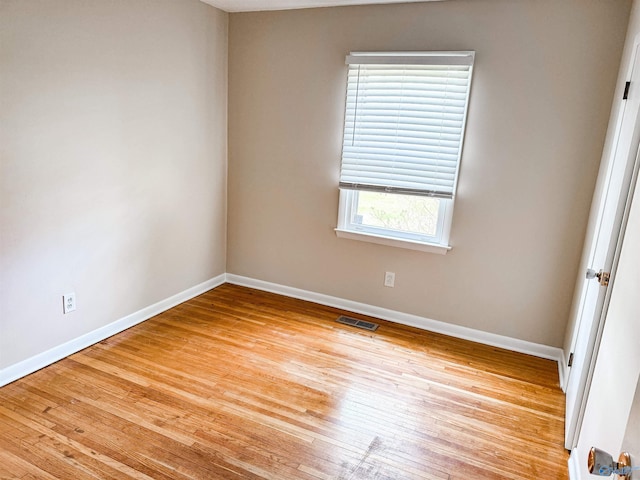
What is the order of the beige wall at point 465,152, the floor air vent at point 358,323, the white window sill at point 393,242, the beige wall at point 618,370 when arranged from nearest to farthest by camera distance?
the beige wall at point 618,370 < the beige wall at point 465,152 < the white window sill at point 393,242 < the floor air vent at point 358,323

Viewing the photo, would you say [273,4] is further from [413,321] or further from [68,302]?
[413,321]

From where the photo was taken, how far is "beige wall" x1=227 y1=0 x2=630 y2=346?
256 centimetres

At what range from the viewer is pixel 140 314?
10.1 ft

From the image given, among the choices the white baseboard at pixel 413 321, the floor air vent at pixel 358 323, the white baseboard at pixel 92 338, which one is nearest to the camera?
the white baseboard at pixel 92 338

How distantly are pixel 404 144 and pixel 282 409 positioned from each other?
195 cm

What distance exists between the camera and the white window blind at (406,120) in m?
2.82

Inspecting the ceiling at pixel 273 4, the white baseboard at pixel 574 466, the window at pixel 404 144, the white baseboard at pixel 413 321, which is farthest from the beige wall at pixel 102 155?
the white baseboard at pixel 574 466

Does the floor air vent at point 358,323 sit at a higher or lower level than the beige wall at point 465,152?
lower

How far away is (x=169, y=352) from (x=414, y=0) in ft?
9.24

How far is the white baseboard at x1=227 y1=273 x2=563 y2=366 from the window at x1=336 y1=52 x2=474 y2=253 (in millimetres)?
579

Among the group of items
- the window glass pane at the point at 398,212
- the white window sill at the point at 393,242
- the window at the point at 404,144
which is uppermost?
the window at the point at 404,144

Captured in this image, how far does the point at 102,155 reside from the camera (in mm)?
2578

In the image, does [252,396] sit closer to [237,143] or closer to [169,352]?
[169,352]

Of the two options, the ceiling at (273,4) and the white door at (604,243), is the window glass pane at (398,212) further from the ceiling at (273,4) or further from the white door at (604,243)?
the ceiling at (273,4)
